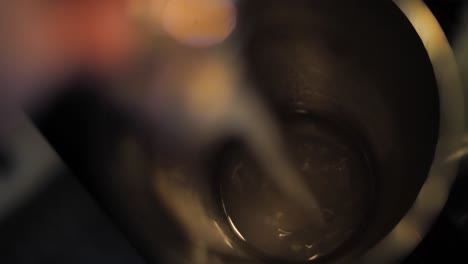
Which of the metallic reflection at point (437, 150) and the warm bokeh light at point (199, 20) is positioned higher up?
the warm bokeh light at point (199, 20)

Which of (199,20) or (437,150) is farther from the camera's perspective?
(199,20)

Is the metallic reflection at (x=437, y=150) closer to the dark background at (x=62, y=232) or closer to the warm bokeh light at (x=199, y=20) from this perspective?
the warm bokeh light at (x=199, y=20)

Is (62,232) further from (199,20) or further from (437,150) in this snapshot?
(437,150)

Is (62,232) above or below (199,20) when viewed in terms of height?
below

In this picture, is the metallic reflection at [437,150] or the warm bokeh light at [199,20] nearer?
the metallic reflection at [437,150]

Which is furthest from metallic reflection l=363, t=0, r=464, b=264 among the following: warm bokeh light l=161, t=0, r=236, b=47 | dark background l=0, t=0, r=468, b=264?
dark background l=0, t=0, r=468, b=264

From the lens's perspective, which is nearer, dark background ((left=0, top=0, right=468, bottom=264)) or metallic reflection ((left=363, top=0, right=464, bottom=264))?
metallic reflection ((left=363, top=0, right=464, bottom=264))

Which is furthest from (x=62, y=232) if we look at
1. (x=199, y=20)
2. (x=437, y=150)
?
(x=437, y=150)

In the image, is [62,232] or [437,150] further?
[62,232]

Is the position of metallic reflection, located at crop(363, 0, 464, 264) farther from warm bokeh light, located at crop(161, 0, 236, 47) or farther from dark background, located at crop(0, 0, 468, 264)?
dark background, located at crop(0, 0, 468, 264)

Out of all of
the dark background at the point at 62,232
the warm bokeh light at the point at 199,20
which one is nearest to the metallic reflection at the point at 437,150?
the warm bokeh light at the point at 199,20

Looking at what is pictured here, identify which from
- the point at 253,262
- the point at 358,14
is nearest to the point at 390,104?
the point at 358,14
